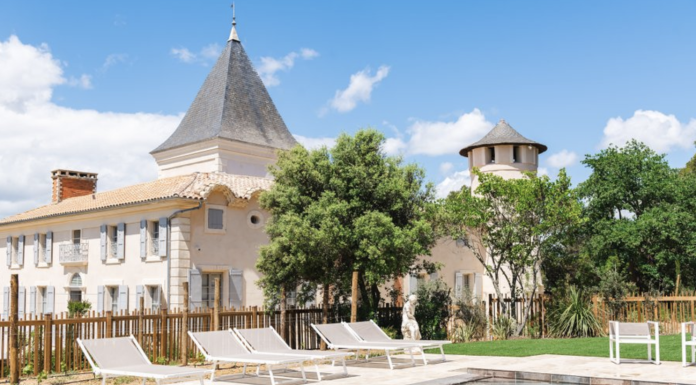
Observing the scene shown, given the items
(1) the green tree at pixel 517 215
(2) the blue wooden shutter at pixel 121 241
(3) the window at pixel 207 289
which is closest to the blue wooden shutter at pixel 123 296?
(2) the blue wooden shutter at pixel 121 241

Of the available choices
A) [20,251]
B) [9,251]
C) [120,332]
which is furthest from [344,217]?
[9,251]

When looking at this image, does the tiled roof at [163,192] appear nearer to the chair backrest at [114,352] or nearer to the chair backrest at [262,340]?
the chair backrest at [262,340]

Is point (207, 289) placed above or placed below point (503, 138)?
below

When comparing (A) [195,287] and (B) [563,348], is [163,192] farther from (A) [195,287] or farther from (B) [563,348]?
(B) [563,348]

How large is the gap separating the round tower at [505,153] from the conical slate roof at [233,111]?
9652mm

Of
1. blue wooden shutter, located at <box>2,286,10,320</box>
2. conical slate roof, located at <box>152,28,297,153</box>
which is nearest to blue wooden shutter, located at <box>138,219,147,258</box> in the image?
conical slate roof, located at <box>152,28,297,153</box>

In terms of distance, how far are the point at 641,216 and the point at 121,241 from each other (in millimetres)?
17811

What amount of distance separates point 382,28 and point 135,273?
14364 millimetres

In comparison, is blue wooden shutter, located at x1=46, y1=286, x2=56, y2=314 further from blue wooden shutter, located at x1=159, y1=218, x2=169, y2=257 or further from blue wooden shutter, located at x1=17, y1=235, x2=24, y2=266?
blue wooden shutter, located at x1=159, y1=218, x2=169, y2=257

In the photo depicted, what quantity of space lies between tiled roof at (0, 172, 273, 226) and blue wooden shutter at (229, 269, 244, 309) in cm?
263

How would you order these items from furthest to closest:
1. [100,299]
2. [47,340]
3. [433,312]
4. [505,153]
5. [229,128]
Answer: [229,128], [505,153], [100,299], [433,312], [47,340]

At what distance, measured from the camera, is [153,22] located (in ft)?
46.9

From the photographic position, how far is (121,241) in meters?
26.0

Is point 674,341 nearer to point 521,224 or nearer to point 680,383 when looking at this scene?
point 521,224
